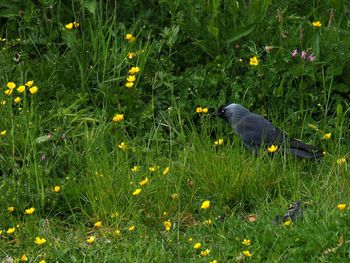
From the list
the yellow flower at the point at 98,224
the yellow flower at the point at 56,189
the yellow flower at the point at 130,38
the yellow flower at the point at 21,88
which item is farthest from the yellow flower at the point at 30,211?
the yellow flower at the point at 130,38

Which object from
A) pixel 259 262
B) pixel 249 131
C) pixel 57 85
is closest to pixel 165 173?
pixel 249 131

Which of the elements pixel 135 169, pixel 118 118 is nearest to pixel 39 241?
pixel 135 169

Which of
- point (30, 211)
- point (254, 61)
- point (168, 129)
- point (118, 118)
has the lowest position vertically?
point (168, 129)

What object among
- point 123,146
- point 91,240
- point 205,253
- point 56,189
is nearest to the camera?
point 205,253

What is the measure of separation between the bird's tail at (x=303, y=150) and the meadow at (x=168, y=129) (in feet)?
0.18

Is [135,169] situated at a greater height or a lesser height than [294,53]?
lesser

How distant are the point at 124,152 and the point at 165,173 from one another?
43 centimetres

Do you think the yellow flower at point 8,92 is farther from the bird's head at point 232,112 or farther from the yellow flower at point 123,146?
the bird's head at point 232,112

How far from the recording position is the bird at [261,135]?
4.83 metres

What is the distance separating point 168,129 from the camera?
5406 mm

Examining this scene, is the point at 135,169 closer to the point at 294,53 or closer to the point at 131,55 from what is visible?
the point at 131,55

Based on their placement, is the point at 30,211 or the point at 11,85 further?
the point at 11,85

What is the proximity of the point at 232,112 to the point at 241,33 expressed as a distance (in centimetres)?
67

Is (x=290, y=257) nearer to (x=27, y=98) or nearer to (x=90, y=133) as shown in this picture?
(x=90, y=133)
